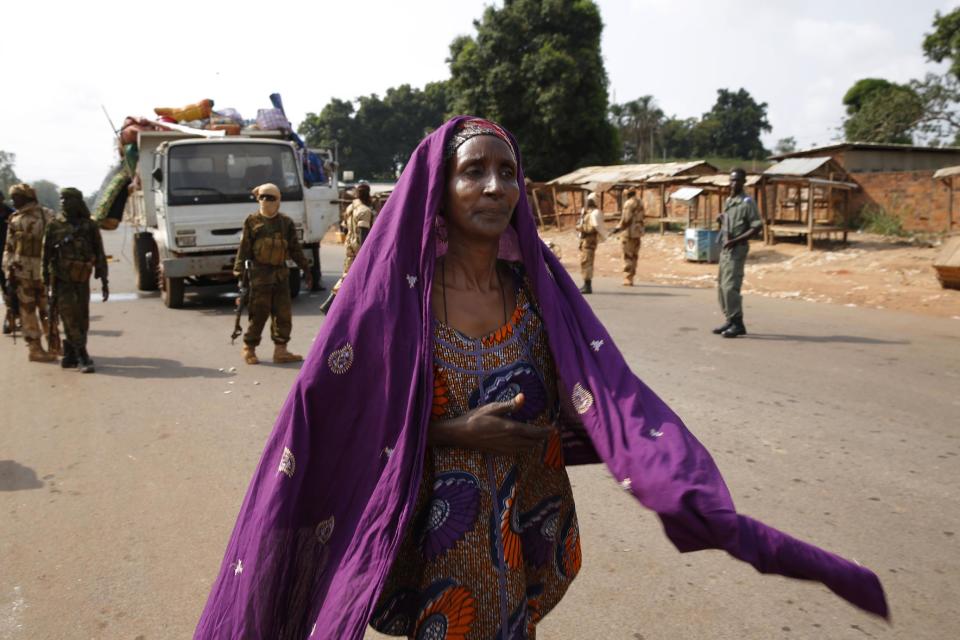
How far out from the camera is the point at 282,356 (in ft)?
25.8

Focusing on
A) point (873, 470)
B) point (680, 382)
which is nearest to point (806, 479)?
point (873, 470)

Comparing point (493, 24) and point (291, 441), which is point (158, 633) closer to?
point (291, 441)

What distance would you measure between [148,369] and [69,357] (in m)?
0.90

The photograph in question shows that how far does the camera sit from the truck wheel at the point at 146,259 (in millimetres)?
13782

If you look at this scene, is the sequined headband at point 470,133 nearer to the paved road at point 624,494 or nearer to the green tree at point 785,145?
the paved road at point 624,494

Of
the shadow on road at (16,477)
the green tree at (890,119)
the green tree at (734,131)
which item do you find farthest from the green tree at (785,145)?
the shadow on road at (16,477)

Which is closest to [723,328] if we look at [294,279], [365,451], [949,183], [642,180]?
[294,279]

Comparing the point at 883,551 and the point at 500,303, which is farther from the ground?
the point at 500,303

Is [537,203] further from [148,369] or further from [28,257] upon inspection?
[148,369]

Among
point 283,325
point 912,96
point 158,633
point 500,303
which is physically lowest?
point 158,633

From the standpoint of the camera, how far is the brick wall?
61.1 ft

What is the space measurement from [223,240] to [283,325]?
4091 mm

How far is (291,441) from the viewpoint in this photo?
169 centimetres

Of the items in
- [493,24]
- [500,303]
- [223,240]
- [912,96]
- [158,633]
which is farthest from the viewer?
[493,24]
